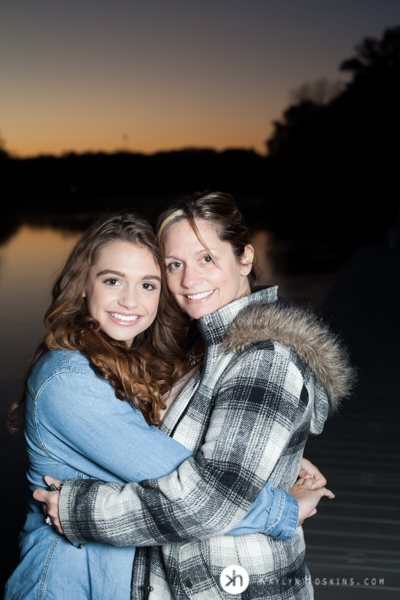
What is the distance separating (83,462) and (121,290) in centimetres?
53

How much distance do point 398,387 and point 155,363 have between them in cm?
387

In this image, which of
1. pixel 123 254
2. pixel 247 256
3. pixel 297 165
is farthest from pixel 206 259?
pixel 297 165

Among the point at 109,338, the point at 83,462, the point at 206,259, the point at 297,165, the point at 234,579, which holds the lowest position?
the point at 234,579

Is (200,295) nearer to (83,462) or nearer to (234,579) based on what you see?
(83,462)

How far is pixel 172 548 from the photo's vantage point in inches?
71.1

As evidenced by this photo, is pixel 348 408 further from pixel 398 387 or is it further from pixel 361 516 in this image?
pixel 361 516

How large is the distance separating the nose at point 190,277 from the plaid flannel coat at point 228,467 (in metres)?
0.18

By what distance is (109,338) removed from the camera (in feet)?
6.88

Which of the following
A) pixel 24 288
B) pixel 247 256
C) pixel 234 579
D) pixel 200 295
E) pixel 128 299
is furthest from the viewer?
pixel 24 288

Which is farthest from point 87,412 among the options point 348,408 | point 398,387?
point 398,387

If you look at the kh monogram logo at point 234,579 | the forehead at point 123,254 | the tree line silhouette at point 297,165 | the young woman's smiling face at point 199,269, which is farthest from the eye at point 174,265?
the tree line silhouette at point 297,165

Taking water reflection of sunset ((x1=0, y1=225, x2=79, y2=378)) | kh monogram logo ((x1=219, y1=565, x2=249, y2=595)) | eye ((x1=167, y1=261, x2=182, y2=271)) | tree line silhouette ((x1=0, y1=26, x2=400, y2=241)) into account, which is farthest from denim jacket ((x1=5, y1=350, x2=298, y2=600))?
tree line silhouette ((x1=0, y1=26, x2=400, y2=241))

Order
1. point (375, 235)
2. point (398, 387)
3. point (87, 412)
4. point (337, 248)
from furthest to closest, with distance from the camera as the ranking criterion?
point (375, 235), point (337, 248), point (398, 387), point (87, 412)

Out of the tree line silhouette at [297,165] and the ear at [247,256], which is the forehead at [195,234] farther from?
the tree line silhouette at [297,165]
